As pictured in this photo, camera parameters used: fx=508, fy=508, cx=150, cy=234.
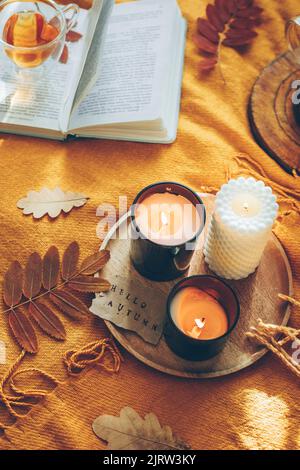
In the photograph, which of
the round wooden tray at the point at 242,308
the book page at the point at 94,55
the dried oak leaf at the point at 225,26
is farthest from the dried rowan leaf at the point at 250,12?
the round wooden tray at the point at 242,308

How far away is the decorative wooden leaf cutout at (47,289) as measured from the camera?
70cm

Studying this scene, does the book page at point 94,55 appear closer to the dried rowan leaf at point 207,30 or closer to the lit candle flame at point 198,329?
the dried rowan leaf at point 207,30

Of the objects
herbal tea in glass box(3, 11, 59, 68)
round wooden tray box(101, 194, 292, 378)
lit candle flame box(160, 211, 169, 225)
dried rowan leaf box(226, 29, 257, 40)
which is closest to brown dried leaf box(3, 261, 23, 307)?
round wooden tray box(101, 194, 292, 378)

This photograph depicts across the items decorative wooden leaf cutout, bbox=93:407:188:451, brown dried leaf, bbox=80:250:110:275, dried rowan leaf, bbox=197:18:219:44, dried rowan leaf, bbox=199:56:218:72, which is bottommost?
decorative wooden leaf cutout, bbox=93:407:188:451

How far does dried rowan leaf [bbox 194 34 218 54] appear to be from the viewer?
0.97m

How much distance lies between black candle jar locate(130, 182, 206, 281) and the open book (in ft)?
0.70

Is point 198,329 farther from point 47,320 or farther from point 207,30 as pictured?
point 207,30

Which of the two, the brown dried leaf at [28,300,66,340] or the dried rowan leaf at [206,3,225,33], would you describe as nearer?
the brown dried leaf at [28,300,66,340]

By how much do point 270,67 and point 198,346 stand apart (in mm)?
579

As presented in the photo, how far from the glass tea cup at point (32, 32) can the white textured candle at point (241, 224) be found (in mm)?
458

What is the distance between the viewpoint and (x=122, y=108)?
87cm

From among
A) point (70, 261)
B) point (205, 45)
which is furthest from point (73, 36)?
point (70, 261)

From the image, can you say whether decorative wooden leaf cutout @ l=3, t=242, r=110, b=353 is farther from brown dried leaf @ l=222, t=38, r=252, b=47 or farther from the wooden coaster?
brown dried leaf @ l=222, t=38, r=252, b=47

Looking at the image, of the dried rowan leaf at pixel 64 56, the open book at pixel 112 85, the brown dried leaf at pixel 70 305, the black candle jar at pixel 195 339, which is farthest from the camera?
the dried rowan leaf at pixel 64 56
